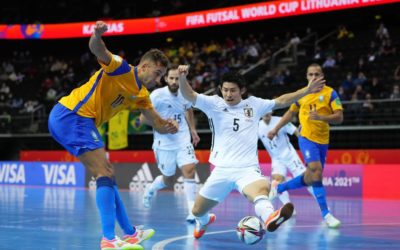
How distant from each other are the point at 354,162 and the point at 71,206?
908cm

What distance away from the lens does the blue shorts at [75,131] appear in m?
6.30

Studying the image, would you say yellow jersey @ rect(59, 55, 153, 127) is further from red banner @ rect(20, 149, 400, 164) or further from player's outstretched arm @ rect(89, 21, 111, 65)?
red banner @ rect(20, 149, 400, 164)

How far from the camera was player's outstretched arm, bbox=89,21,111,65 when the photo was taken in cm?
585

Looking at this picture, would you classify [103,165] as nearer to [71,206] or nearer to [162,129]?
[162,129]

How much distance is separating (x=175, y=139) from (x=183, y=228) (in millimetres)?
2122

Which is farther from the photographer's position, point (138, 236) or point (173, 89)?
point (173, 89)

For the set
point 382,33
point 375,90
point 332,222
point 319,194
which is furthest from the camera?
point 382,33

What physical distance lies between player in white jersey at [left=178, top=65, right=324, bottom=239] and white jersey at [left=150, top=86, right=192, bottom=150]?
2990mm

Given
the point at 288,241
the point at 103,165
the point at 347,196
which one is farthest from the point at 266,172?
the point at 103,165

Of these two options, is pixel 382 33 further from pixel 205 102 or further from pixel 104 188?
pixel 104 188

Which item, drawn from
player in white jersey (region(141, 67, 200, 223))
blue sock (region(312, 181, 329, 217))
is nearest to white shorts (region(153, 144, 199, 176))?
player in white jersey (region(141, 67, 200, 223))

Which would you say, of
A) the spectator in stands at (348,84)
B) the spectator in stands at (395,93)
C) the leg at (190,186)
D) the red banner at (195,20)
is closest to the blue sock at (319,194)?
the leg at (190,186)

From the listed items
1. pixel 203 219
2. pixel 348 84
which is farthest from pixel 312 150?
pixel 348 84

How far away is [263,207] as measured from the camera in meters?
6.39
